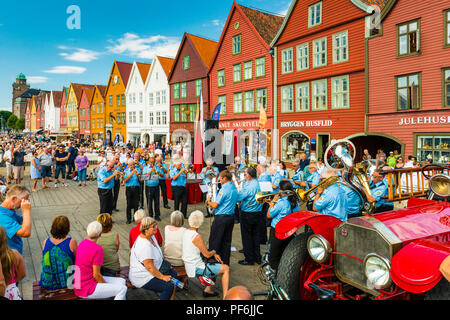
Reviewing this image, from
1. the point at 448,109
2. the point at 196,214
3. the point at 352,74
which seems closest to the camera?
the point at 196,214

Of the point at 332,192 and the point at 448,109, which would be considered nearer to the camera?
the point at 332,192

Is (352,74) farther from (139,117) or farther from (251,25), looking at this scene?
(139,117)

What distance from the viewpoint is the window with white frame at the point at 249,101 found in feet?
87.8

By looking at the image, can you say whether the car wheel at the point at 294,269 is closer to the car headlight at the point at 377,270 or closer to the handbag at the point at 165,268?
the car headlight at the point at 377,270

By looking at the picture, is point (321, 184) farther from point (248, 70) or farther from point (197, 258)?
point (248, 70)

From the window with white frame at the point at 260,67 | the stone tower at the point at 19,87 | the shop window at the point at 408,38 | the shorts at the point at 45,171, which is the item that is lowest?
the shorts at the point at 45,171

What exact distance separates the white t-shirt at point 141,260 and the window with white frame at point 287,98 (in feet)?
67.5

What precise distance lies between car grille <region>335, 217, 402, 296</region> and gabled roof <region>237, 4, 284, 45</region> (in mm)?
24356

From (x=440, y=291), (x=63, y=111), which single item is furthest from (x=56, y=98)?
(x=440, y=291)

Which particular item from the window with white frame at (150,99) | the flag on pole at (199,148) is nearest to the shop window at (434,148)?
the flag on pole at (199,148)

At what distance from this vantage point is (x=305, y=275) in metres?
4.03

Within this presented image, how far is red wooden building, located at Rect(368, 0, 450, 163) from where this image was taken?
15.5 metres
